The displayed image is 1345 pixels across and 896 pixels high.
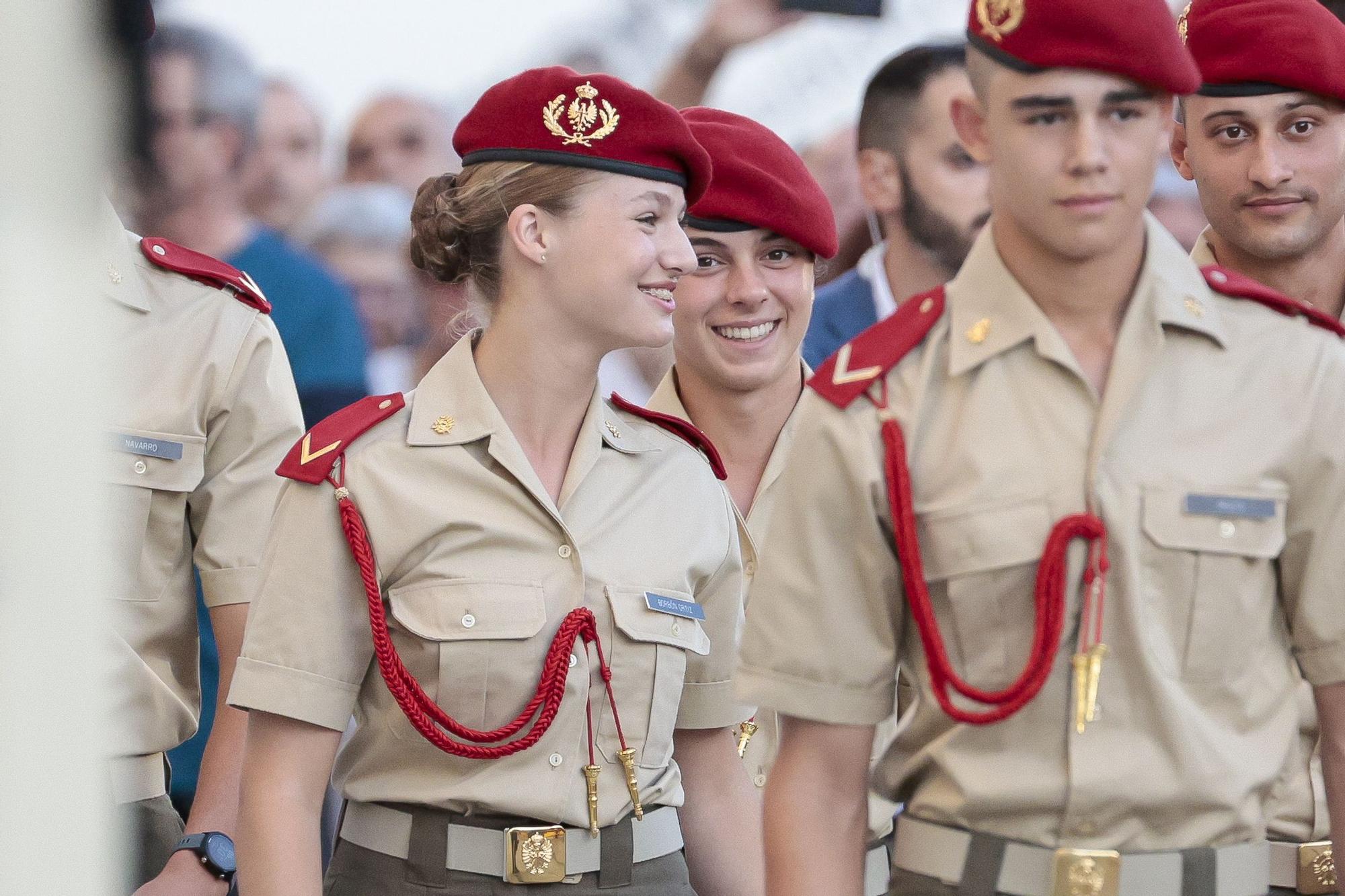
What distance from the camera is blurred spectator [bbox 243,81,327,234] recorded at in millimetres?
4867

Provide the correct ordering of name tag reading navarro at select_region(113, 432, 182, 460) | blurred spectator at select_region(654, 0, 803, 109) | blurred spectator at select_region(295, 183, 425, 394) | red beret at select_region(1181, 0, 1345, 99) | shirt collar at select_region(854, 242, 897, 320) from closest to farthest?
name tag reading navarro at select_region(113, 432, 182, 460)
red beret at select_region(1181, 0, 1345, 99)
blurred spectator at select_region(295, 183, 425, 394)
blurred spectator at select_region(654, 0, 803, 109)
shirt collar at select_region(854, 242, 897, 320)


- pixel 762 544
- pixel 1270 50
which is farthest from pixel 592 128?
pixel 1270 50

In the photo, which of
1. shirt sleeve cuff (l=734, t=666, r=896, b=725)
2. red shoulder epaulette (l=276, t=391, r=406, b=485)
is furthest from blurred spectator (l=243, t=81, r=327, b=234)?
shirt sleeve cuff (l=734, t=666, r=896, b=725)

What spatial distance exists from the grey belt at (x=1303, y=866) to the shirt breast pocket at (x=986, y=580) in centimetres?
83

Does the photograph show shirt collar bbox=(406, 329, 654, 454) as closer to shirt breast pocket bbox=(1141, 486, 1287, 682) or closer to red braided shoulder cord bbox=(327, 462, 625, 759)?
red braided shoulder cord bbox=(327, 462, 625, 759)

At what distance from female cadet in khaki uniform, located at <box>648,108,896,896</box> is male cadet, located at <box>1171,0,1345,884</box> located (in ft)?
2.48

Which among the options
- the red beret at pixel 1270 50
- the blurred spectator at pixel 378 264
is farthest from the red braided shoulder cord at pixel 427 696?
the blurred spectator at pixel 378 264

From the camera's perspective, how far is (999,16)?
211 cm

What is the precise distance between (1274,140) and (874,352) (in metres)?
1.25

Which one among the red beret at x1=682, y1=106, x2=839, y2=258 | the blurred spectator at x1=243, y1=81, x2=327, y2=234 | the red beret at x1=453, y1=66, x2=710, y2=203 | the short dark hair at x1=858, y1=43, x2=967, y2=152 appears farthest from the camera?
the short dark hair at x1=858, y1=43, x2=967, y2=152

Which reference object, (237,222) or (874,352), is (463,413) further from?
(237,222)

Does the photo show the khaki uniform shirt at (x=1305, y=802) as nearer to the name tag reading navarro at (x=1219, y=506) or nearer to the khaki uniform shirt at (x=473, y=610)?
the name tag reading navarro at (x=1219, y=506)

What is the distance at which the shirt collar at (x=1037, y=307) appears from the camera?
2.13 m

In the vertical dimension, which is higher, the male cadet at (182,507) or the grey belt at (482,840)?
the male cadet at (182,507)
